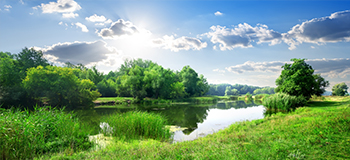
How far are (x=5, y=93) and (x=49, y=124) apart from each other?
29.7 metres

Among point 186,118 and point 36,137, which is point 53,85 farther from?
point 36,137

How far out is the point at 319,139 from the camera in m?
5.91

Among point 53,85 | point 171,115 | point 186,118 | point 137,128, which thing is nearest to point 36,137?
point 137,128

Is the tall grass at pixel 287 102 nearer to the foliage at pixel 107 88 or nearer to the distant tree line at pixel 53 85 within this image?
the distant tree line at pixel 53 85

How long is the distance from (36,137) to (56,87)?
32.3 meters

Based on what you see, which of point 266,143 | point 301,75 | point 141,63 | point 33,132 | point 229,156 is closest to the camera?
point 229,156

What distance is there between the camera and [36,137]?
6430 millimetres

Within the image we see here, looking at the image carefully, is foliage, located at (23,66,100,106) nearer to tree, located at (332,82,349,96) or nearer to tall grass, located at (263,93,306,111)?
tall grass, located at (263,93,306,111)

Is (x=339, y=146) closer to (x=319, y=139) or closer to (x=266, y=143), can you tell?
(x=319, y=139)

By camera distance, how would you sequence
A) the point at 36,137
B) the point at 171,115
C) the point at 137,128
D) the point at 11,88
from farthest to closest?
the point at 11,88
the point at 171,115
the point at 137,128
the point at 36,137

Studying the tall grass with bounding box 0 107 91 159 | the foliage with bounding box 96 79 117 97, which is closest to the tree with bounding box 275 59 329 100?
the tall grass with bounding box 0 107 91 159

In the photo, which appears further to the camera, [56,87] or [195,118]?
[56,87]

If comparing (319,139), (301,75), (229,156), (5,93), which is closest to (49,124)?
(229,156)

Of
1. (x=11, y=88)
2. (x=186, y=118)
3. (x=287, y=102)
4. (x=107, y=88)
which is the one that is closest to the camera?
(x=287, y=102)
